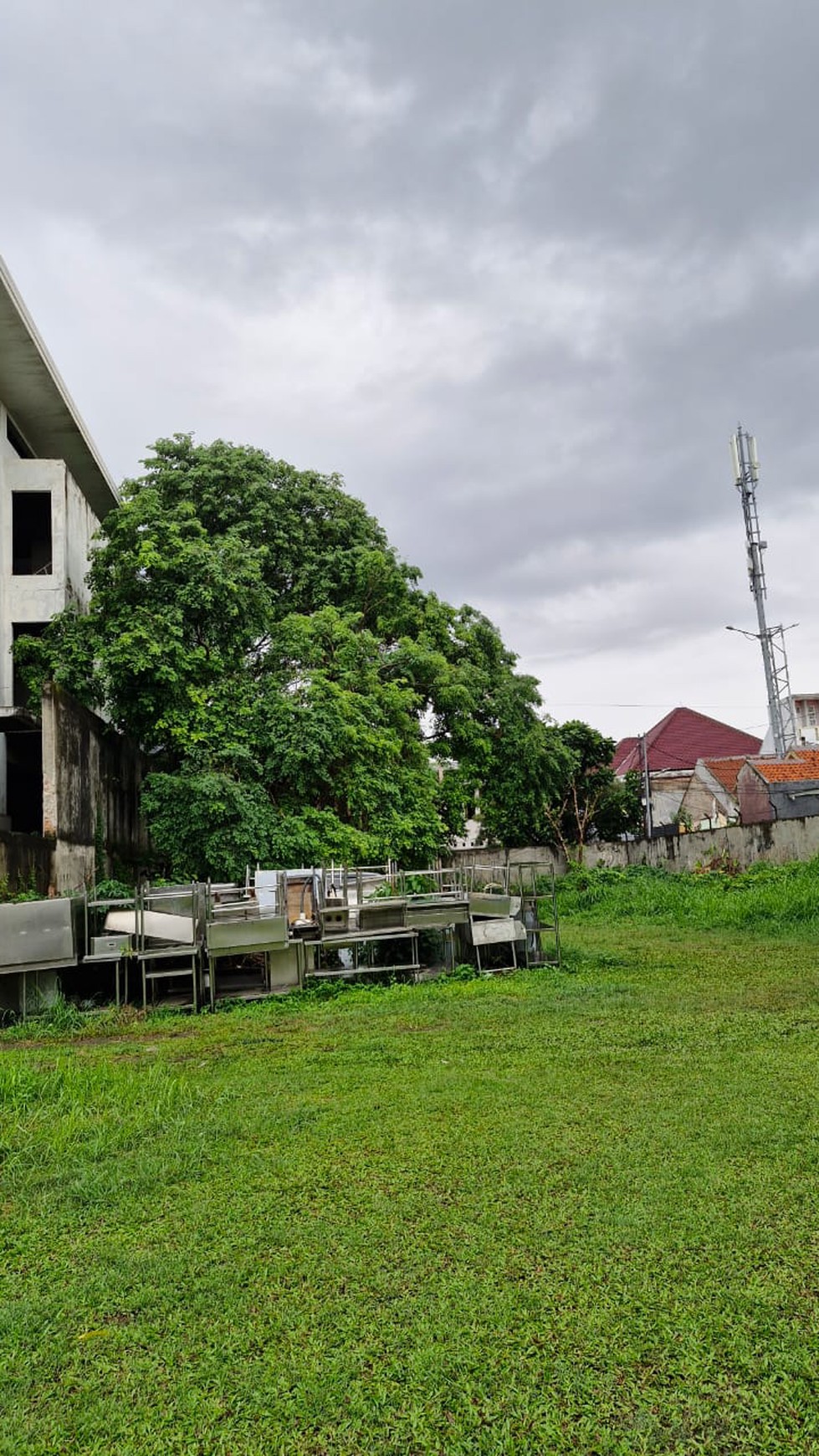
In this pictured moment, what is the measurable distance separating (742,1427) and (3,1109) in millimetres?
4228

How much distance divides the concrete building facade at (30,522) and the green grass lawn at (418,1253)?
33.6 ft

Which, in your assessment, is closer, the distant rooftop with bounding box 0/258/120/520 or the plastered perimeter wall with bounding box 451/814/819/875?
the distant rooftop with bounding box 0/258/120/520

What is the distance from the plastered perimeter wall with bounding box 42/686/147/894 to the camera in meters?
11.7

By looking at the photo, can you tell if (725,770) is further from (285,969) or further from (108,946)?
(108,946)

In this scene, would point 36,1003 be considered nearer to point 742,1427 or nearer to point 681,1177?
point 681,1177

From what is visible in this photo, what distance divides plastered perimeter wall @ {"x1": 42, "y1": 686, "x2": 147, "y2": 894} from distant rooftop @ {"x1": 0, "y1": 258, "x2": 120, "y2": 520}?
5.71 meters

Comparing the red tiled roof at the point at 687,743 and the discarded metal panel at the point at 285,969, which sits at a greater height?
the red tiled roof at the point at 687,743

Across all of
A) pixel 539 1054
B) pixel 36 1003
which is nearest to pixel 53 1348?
pixel 539 1054

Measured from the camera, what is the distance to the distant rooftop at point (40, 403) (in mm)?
A: 13875

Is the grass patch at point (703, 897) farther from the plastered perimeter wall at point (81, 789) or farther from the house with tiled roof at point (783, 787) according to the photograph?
the plastered perimeter wall at point (81, 789)

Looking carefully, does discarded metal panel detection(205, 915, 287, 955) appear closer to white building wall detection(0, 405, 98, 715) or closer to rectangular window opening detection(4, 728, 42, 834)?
white building wall detection(0, 405, 98, 715)

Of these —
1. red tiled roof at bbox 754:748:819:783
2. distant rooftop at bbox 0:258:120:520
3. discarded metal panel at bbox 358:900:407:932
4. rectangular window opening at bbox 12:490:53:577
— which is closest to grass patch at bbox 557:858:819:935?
red tiled roof at bbox 754:748:819:783

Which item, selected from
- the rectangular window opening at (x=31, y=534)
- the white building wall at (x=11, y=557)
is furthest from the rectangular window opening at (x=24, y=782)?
the rectangular window opening at (x=31, y=534)

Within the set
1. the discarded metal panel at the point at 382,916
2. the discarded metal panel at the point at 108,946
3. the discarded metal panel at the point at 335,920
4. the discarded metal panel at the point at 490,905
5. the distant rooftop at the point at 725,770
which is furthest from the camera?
the distant rooftop at the point at 725,770
